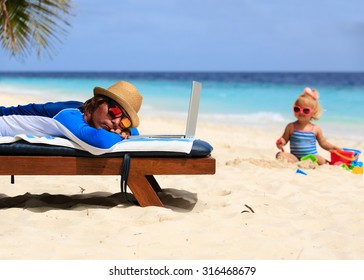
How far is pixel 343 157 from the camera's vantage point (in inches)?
278

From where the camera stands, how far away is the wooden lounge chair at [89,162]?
4074 mm

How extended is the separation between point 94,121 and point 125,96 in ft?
0.95

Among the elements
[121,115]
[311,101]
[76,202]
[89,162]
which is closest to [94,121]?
[121,115]

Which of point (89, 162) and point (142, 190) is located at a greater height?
point (89, 162)

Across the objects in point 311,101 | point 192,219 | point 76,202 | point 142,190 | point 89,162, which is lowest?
point 76,202

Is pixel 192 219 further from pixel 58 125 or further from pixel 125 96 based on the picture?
pixel 58 125

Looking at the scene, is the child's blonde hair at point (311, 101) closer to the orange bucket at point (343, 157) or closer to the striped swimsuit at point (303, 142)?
the striped swimsuit at point (303, 142)

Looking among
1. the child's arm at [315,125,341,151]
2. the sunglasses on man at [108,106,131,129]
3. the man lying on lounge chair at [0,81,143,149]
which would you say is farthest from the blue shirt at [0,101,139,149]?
the child's arm at [315,125,341,151]

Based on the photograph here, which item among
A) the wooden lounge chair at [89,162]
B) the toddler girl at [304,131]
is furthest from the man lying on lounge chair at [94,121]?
Answer: the toddler girl at [304,131]

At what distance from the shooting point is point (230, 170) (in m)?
6.27

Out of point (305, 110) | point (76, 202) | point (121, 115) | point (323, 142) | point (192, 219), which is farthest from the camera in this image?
point (323, 142)

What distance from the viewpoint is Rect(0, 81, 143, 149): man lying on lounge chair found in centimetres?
404
